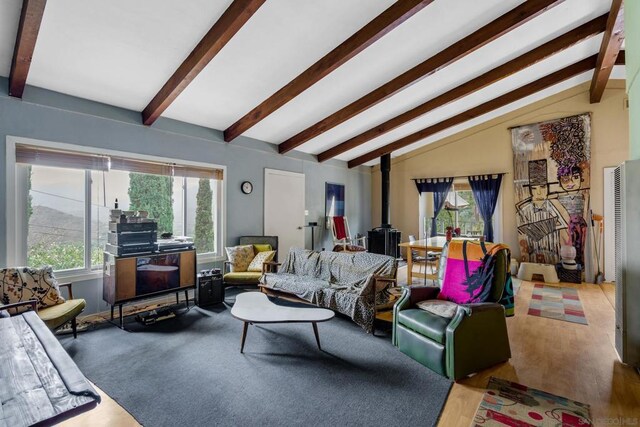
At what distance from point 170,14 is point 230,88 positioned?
50.5 inches

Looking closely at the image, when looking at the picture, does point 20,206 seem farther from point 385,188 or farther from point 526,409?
point 385,188

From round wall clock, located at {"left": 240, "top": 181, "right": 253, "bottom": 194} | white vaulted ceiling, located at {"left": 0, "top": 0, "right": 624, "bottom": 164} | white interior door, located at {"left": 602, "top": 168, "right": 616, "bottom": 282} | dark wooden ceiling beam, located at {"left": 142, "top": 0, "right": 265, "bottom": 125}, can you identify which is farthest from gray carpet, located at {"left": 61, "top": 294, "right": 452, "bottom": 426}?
white interior door, located at {"left": 602, "top": 168, "right": 616, "bottom": 282}

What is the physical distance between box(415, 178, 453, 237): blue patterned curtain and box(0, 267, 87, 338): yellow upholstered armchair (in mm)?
6624

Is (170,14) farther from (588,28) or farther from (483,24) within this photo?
→ (588,28)

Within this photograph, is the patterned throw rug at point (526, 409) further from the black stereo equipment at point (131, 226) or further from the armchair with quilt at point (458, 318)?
the black stereo equipment at point (131, 226)

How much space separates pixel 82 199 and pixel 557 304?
6214 millimetres

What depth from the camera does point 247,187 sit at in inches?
206

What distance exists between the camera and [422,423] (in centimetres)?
183

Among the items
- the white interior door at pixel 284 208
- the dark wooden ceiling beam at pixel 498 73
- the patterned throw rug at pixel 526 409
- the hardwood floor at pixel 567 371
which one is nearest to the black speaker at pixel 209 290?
the white interior door at pixel 284 208

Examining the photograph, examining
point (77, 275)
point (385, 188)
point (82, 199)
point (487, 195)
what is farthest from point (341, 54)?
point (487, 195)

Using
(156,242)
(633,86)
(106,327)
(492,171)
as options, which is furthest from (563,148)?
(106,327)

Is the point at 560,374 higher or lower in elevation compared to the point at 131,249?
lower

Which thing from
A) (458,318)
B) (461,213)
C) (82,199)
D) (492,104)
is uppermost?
(492,104)

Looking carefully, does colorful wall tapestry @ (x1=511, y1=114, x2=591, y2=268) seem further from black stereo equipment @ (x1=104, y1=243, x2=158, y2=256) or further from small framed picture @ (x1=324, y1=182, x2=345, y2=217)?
black stereo equipment @ (x1=104, y1=243, x2=158, y2=256)
